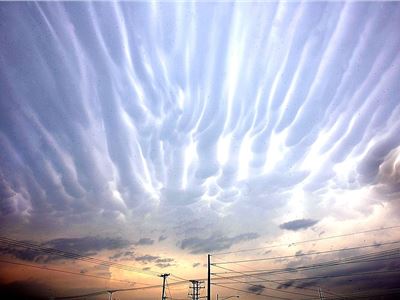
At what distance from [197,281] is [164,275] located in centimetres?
775

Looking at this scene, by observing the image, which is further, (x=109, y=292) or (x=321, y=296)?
(x=321, y=296)

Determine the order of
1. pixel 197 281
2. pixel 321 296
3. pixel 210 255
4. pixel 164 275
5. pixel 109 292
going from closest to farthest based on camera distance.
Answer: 1. pixel 210 255
2. pixel 164 275
3. pixel 197 281
4. pixel 109 292
5. pixel 321 296

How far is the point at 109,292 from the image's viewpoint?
72188mm

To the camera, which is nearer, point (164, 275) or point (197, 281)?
point (164, 275)

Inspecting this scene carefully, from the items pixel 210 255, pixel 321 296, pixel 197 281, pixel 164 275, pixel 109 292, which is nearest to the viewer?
pixel 210 255

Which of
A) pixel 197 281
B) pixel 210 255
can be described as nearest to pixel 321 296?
pixel 197 281

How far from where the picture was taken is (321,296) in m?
78.6

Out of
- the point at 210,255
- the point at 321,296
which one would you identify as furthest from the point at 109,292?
the point at 321,296

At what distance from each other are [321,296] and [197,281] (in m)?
37.0

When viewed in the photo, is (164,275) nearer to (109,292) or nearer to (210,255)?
(210,255)

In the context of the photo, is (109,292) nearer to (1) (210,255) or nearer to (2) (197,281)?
(2) (197,281)

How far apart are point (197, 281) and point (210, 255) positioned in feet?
44.2

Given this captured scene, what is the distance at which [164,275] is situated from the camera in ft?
188

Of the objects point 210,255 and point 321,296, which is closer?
point 210,255
